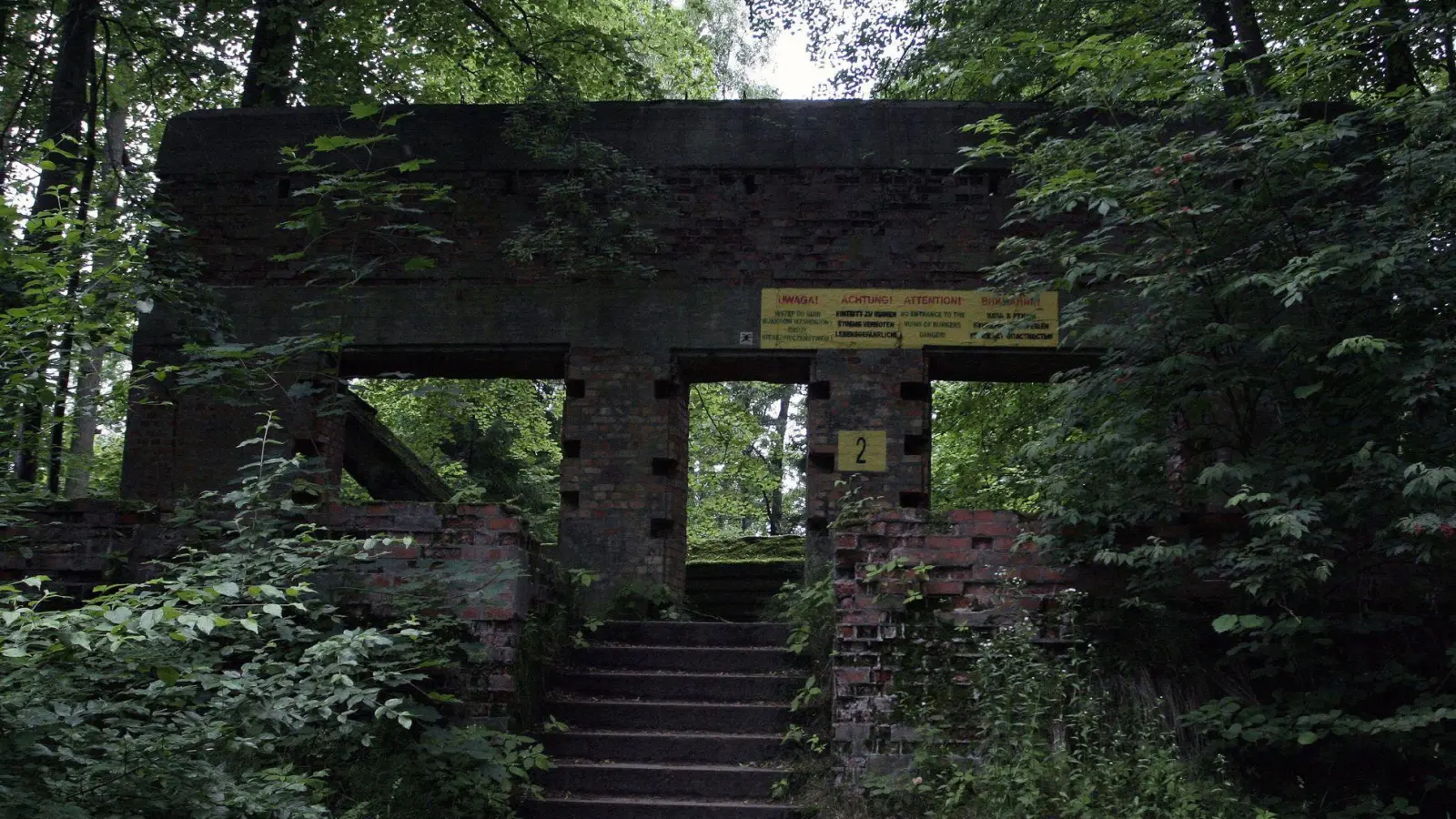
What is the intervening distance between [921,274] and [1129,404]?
3971 millimetres

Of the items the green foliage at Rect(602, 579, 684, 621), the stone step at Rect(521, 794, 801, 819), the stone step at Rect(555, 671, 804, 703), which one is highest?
the green foliage at Rect(602, 579, 684, 621)

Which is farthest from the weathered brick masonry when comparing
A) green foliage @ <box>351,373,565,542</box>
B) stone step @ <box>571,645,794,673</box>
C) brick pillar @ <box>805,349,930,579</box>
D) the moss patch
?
green foliage @ <box>351,373,565,542</box>

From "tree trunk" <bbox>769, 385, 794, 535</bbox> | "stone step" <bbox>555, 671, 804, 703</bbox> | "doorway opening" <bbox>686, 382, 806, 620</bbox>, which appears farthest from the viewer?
"tree trunk" <bbox>769, 385, 794, 535</bbox>

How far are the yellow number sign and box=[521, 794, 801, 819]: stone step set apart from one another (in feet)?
13.0

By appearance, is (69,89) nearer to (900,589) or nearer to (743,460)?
(900,589)

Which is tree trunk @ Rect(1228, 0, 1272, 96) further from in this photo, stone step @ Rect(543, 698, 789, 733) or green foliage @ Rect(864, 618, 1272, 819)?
stone step @ Rect(543, 698, 789, 733)

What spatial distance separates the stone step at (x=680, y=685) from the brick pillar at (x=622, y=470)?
6.61ft

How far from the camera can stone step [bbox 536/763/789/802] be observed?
6.81 meters

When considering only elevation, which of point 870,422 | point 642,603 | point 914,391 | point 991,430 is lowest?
point 642,603

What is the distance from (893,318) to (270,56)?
7859 millimetres

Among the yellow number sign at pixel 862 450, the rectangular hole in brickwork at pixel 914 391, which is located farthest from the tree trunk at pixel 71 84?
the rectangular hole in brickwork at pixel 914 391

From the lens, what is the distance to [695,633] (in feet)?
28.4

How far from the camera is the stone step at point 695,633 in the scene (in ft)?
27.7

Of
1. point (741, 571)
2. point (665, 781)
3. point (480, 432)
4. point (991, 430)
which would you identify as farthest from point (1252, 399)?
point (480, 432)
